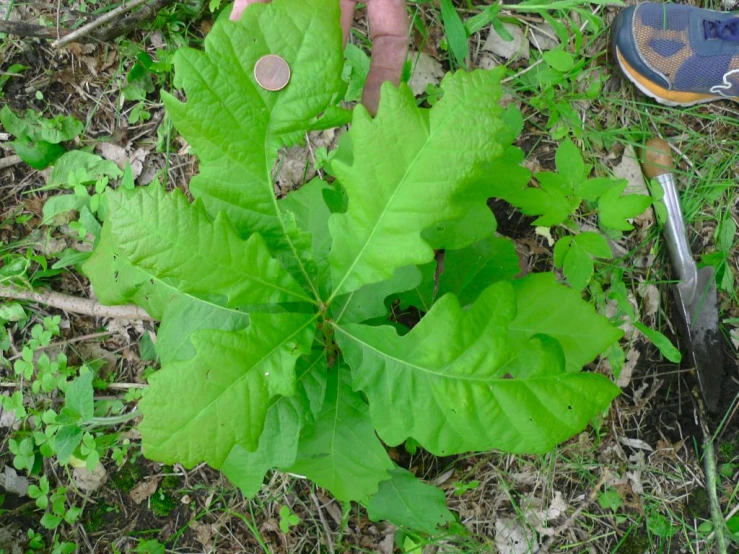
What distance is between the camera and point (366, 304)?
5.66 ft

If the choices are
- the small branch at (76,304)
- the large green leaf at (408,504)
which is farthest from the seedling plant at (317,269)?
the small branch at (76,304)

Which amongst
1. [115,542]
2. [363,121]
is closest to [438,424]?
[363,121]

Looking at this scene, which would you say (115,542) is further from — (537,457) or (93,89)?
(93,89)

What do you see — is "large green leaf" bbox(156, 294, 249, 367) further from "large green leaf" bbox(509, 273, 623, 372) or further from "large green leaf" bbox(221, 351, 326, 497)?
"large green leaf" bbox(509, 273, 623, 372)

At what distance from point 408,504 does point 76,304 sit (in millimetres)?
1652

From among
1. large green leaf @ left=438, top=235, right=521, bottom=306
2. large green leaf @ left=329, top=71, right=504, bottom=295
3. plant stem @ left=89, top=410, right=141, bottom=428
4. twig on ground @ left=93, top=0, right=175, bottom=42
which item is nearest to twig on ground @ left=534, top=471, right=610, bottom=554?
large green leaf @ left=438, top=235, right=521, bottom=306

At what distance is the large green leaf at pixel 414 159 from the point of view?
4.24ft

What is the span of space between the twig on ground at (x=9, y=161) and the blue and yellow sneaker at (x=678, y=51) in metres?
2.84

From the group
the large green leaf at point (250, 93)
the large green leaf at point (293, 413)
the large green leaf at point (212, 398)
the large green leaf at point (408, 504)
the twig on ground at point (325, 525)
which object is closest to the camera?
the large green leaf at point (212, 398)

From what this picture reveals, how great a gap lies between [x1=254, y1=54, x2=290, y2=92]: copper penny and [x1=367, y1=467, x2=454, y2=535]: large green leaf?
1.49 meters

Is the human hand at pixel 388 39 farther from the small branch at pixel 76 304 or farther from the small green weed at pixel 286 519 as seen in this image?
the small green weed at pixel 286 519

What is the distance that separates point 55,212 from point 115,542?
1.48m

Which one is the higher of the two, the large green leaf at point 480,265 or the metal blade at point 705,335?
the large green leaf at point 480,265

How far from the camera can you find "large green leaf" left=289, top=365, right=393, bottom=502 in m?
1.84
